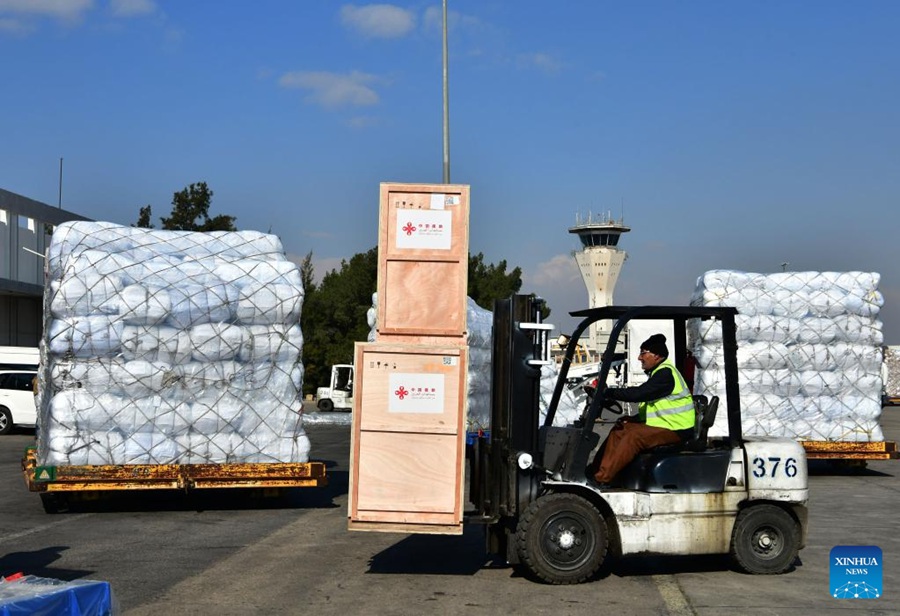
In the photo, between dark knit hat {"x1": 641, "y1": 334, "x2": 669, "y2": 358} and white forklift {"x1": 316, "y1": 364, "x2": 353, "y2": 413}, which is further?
white forklift {"x1": 316, "y1": 364, "x2": 353, "y2": 413}

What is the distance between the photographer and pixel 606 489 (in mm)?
9227

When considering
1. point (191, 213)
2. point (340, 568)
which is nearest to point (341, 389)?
point (191, 213)

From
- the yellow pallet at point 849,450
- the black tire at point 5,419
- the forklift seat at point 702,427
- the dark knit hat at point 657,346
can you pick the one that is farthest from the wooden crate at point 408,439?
the black tire at point 5,419

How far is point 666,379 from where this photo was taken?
9242 mm

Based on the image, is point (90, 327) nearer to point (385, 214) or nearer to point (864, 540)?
point (385, 214)

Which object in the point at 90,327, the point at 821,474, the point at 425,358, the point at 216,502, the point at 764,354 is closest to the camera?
the point at 425,358

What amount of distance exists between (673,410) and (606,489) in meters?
0.85

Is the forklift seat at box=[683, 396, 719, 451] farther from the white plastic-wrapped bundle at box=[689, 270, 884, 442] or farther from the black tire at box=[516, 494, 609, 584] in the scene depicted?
the white plastic-wrapped bundle at box=[689, 270, 884, 442]

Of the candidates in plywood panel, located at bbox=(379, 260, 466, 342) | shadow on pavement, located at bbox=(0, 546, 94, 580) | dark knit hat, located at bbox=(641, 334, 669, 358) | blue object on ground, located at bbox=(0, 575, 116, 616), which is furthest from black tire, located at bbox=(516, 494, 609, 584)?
blue object on ground, located at bbox=(0, 575, 116, 616)

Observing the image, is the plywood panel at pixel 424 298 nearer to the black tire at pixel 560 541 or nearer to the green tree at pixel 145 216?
the black tire at pixel 560 541

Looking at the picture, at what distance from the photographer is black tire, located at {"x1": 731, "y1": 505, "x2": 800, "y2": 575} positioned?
31.0ft

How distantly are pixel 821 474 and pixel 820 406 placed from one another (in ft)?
6.75

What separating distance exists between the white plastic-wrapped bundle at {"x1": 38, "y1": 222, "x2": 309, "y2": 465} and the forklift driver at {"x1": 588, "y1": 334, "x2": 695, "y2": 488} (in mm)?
5160

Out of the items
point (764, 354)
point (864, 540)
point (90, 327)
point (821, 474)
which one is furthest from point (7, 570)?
point (821, 474)
